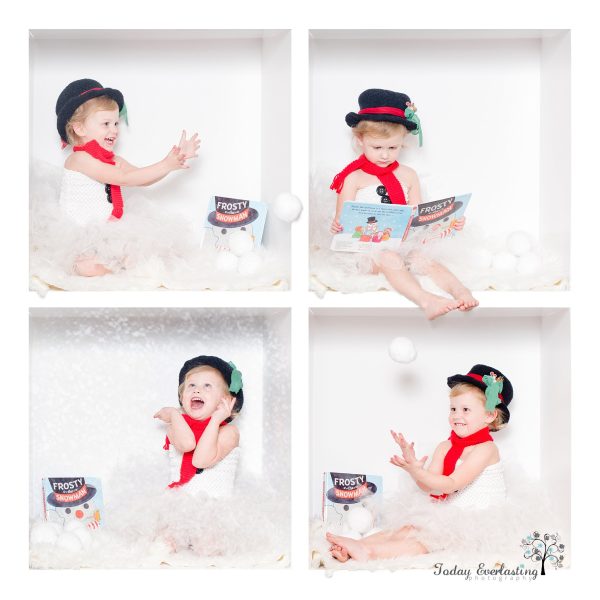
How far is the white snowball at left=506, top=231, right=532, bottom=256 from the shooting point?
168cm

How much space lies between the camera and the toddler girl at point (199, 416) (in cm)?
164

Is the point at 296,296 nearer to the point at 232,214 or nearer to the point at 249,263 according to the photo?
the point at 249,263

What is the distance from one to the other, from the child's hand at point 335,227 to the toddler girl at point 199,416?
11.2 inches

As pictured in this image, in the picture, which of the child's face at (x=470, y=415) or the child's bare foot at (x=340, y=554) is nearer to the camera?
the child's bare foot at (x=340, y=554)

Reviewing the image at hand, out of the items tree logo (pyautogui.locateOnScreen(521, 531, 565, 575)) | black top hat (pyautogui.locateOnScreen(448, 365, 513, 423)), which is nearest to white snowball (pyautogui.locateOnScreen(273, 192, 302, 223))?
black top hat (pyautogui.locateOnScreen(448, 365, 513, 423))

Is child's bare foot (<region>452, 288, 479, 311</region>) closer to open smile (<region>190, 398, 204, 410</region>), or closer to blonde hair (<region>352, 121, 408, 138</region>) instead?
blonde hair (<region>352, 121, 408, 138</region>)

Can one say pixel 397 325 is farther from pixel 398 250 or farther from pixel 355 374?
pixel 398 250

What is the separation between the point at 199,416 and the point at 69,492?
0.25 meters

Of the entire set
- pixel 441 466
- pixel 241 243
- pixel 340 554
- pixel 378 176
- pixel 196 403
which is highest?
pixel 378 176

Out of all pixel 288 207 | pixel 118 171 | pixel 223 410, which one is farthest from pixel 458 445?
pixel 118 171

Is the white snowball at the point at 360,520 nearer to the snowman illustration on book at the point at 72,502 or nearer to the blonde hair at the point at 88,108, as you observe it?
the snowman illustration on book at the point at 72,502

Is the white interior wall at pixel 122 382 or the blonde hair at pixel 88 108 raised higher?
the blonde hair at pixel 88 108

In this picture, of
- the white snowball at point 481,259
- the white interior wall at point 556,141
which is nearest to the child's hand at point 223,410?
the white snowball at point 481,259

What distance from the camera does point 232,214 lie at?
66.4 inches
